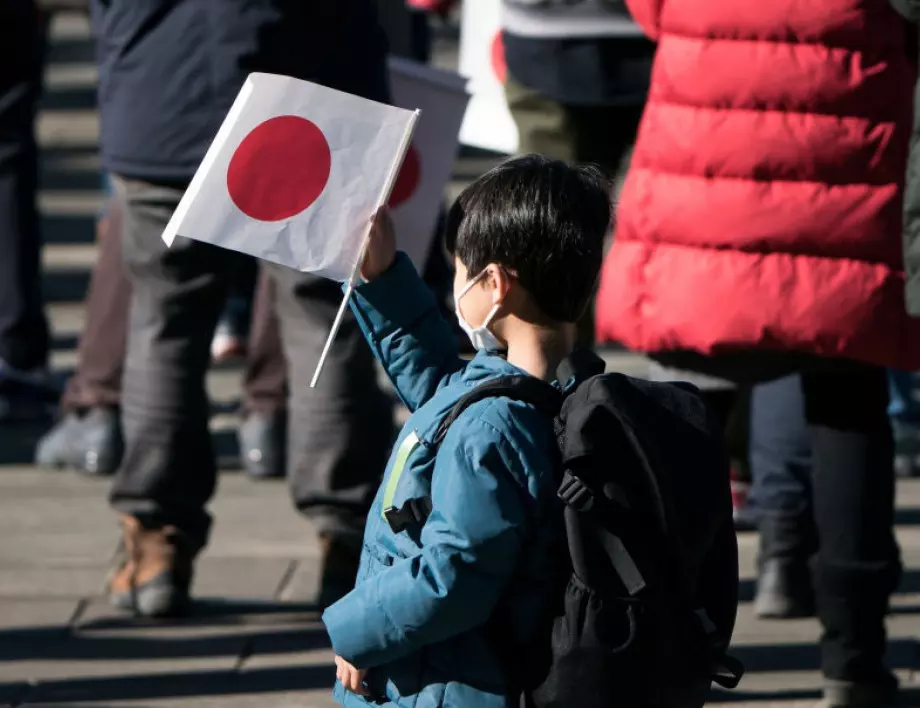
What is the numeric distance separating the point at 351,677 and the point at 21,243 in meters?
3.81

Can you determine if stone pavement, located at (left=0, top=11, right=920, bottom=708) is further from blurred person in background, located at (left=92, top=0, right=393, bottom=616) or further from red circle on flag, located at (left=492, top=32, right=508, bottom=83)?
red circle on flag, located at (left=492, top=32, right=508, bottom=83)

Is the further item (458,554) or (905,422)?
(905,422)

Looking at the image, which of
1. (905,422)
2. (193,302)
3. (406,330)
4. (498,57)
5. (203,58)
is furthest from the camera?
(905,422)

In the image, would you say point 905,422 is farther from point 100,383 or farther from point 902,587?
point 100,383

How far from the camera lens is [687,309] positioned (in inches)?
140

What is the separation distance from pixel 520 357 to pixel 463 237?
0.55 feet

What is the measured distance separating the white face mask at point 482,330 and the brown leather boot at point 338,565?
168 centimetres

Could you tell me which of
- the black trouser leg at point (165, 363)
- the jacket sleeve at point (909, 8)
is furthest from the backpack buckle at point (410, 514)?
the black trouser leg at point (165, 363)

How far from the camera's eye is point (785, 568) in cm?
431

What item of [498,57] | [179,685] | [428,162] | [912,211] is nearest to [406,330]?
[912,211]

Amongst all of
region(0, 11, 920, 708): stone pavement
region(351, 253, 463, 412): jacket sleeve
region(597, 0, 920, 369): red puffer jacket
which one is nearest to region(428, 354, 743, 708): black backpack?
region(351, 253, 463, 412): jacket sleeve

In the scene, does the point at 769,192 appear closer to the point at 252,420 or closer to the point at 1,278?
the point at 252,420

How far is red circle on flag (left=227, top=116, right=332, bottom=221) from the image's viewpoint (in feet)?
8.71

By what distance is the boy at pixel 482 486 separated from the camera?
2.39 meters
